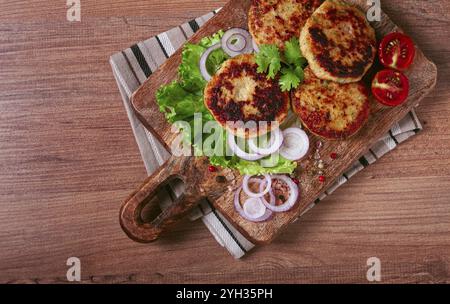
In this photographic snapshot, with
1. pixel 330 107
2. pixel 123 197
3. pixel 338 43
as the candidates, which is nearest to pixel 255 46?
pixel 338 43

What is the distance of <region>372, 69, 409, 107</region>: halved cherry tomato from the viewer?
4.04 metres

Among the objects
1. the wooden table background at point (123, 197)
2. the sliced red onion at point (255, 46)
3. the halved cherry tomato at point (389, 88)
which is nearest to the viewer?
the halved cherry tomato at point (389, 88)

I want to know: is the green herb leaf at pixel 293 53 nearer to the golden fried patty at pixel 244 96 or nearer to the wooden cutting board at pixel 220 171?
the golden fried patty at pixel 244 96

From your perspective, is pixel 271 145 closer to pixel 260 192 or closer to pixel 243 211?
pixel 260 192

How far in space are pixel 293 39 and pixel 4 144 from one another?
7.72ft

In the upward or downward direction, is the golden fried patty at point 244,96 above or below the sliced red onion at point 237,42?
below

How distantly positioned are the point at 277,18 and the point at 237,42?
1.12 feet

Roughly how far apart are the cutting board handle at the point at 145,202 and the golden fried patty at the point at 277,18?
3.81ft

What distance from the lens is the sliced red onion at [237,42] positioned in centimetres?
415

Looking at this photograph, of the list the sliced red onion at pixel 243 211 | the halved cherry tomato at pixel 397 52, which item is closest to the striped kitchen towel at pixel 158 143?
the sliced red onion at pixel 243 211

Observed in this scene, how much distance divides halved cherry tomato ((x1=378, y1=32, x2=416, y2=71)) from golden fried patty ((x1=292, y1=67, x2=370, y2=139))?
33cm

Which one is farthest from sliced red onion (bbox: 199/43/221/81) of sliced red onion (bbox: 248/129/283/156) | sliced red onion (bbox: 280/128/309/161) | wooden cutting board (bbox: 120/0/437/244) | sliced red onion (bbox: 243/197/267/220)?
sliced red onion (bbox: 243/197/267/220)

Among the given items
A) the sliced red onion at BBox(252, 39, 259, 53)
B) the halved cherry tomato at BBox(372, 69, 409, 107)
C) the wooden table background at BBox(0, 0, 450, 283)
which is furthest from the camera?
the wooden table background at BBox(0, 0, 450, 283)

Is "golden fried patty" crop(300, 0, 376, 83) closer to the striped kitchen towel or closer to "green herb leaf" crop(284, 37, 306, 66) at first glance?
"green herb leaf" crop(284, 37, 306, 66)
